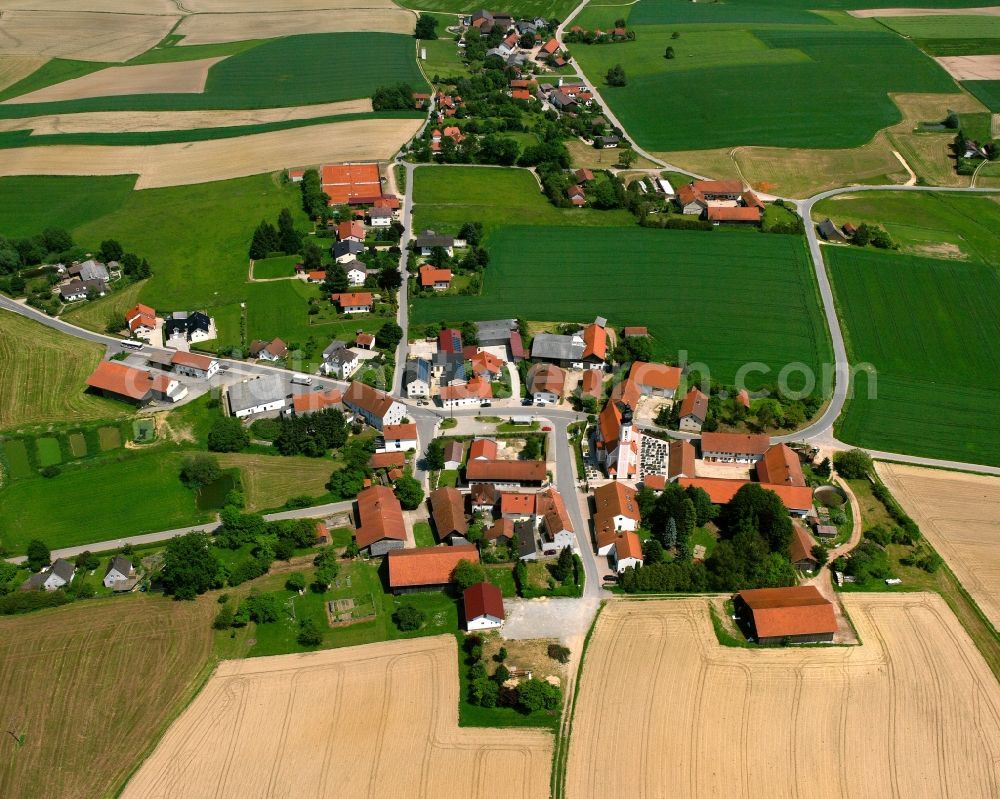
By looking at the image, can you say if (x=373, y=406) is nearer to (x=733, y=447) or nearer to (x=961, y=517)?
(x=733, y=447)

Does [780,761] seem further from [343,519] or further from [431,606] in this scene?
[343,519]

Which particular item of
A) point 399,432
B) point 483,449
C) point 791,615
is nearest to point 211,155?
point 399,432

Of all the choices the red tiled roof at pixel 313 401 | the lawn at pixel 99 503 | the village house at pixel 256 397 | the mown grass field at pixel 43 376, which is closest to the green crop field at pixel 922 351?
the red tiled roof at pixel 313 401

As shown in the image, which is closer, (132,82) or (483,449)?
(483,449)

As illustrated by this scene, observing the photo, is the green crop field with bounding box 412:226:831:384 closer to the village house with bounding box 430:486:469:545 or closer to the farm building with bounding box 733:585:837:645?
the village house with bounding box 430:486:469:545

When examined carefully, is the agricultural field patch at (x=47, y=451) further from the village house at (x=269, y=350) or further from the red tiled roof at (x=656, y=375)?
the red tiled roof at (x=656, y=375)

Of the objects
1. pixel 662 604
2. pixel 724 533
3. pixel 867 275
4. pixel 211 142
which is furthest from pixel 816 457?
pixel 211 142
